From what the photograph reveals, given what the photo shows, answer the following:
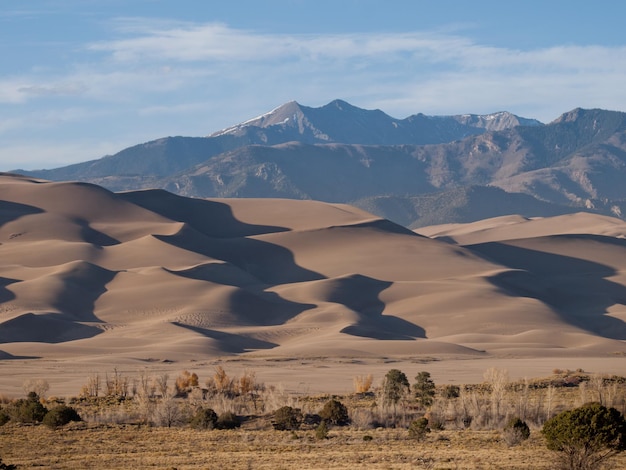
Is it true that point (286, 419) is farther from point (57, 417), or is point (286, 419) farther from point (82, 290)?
point (82, 290)

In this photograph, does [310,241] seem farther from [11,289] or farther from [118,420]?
[118,420]

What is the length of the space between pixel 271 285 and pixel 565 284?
36.9 meters

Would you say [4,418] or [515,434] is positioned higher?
[4,418]

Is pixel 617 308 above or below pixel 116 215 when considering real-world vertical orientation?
below

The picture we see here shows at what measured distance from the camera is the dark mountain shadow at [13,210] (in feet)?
529

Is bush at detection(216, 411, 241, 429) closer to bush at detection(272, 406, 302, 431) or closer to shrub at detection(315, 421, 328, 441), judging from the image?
bush at detection(272, 406, 302, 431)

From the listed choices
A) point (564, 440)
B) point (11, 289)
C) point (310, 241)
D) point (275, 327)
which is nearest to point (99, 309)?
point (11, 289)

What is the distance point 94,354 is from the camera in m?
83.4

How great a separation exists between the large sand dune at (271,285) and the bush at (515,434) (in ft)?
157

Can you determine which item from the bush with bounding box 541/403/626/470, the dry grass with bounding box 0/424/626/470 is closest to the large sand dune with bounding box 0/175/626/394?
the dry grass with bounding box 0/424/626/470

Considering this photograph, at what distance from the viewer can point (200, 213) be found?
Answer: 18838cm

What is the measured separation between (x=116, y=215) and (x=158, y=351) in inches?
3704

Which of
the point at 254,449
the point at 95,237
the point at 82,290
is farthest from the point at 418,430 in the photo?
the point at 95,237

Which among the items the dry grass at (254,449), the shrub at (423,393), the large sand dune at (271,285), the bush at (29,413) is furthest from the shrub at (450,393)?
the large sand dune at (271,285)
